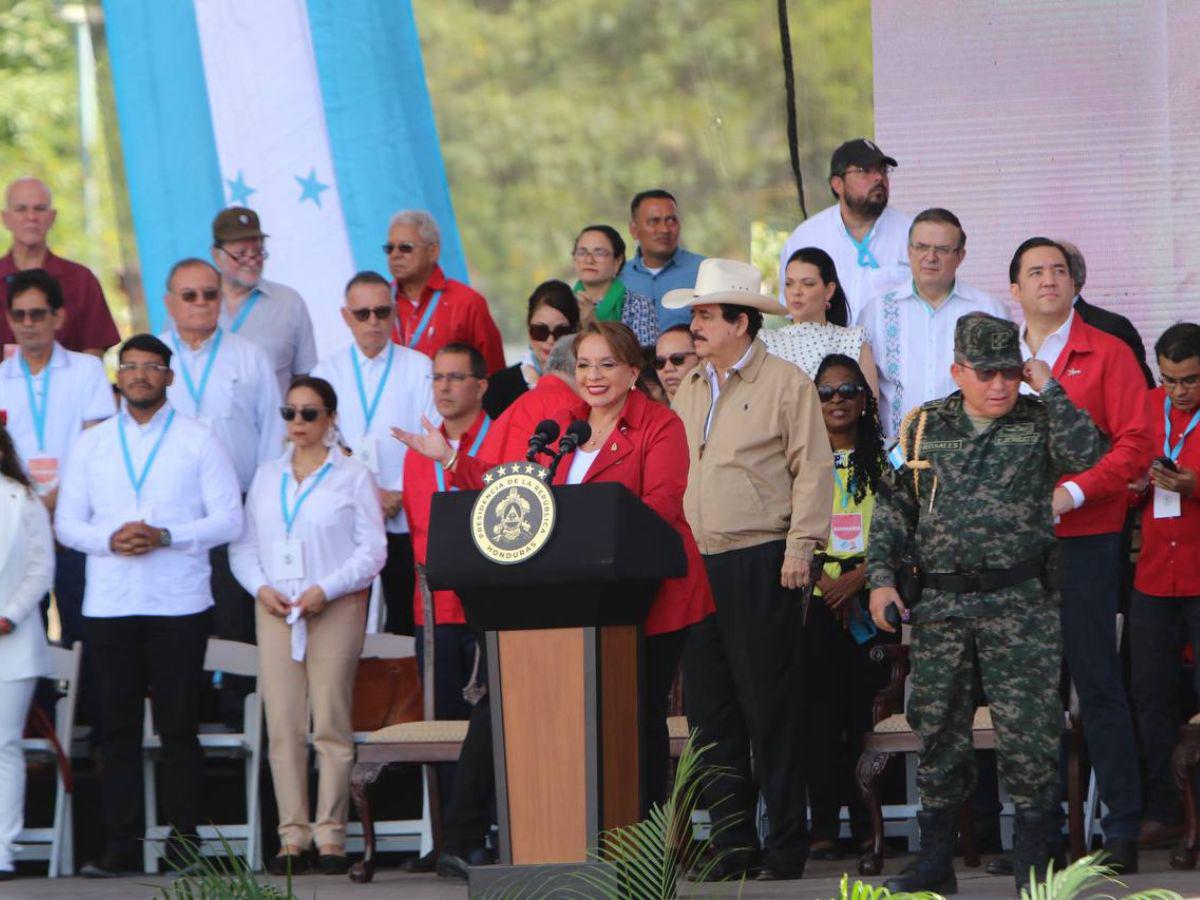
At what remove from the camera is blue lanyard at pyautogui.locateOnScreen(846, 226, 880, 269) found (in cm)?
889

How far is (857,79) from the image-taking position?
9.92 m

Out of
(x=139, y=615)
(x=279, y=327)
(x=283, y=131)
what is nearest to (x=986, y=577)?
(x=139, y=615)

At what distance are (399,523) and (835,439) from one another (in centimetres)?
196

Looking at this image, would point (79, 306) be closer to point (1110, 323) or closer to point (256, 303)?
point (256, 303)

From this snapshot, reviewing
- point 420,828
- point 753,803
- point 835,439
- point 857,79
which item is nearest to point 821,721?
point 753,803

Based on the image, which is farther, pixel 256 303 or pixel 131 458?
pixel 256 303

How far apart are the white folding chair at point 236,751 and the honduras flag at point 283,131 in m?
2.52

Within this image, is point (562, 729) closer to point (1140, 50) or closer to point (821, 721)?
point (821, 721)

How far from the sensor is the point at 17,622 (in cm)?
808

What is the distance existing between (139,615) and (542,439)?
2892 mm

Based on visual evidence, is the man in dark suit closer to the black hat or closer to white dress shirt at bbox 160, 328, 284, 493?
the black hat

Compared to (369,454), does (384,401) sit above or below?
above

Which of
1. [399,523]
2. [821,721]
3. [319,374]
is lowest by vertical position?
[821,721]

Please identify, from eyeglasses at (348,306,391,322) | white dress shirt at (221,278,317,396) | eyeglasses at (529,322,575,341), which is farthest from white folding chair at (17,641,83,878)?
eyeglasses at (529,322,575,341)
